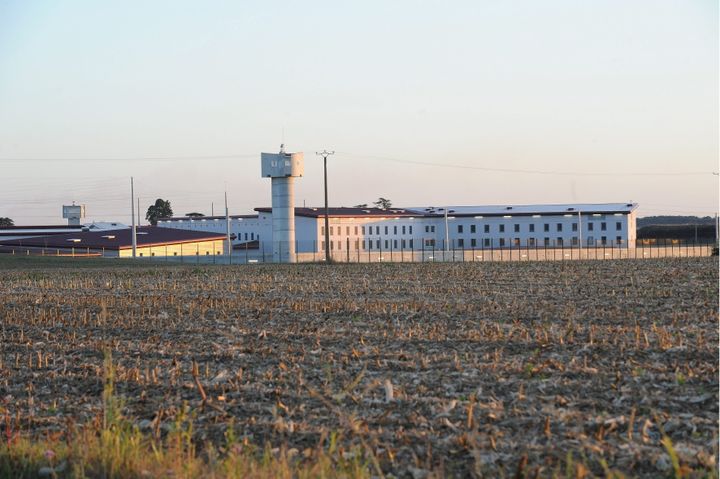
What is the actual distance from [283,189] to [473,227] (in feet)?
103

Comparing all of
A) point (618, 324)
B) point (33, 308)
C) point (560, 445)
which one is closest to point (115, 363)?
point (560, 445)

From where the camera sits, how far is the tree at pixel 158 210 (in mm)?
182750

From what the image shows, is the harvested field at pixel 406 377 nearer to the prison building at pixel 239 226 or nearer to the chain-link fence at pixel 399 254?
the chain-link fence at pixel 399 254

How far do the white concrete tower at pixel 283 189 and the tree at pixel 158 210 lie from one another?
333ft

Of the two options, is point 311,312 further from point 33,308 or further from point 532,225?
point 532,225

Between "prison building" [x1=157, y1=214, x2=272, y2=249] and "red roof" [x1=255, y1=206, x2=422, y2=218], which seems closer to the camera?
"red roof" [x1=255, y1=206, x2=422, y2=218]

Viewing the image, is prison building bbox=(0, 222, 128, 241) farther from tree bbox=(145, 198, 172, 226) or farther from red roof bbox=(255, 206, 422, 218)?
tree bbox=(145, 198, 172, 226)

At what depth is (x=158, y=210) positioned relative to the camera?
184 meters

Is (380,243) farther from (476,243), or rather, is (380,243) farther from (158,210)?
(158,210)

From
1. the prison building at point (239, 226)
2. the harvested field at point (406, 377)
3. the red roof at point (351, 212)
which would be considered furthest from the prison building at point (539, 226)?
the harvested field at point (406, 377)

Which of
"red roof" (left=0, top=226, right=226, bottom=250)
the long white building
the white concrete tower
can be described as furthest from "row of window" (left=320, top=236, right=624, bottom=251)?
the white concrete tower

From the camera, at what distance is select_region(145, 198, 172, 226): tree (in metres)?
183

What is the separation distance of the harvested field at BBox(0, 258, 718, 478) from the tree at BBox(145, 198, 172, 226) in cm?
15700

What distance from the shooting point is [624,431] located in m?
10.6
